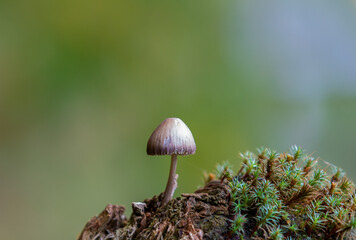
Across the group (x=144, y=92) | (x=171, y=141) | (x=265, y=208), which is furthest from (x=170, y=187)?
(x=144, y=92)

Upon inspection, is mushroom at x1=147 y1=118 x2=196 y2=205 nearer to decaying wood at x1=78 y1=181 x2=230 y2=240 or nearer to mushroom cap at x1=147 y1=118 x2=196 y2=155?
mushroom cap at x1=147 y1=118 x2=196 y2=155

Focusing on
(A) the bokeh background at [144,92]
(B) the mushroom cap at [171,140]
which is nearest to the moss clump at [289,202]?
(B) the mushroom cap at [171,140]

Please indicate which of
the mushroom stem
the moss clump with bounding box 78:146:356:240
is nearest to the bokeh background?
the mushroom stem

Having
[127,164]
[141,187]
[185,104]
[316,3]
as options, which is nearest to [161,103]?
[185,104]

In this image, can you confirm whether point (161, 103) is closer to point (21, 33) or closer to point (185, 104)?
point (185, 104)

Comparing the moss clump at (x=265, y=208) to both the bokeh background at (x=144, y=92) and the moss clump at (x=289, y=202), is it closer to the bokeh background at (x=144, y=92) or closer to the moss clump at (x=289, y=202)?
the moss clump at (x=289, y=202)
